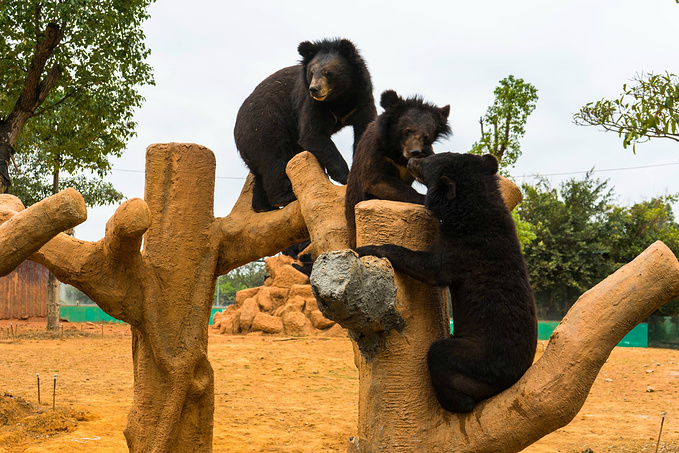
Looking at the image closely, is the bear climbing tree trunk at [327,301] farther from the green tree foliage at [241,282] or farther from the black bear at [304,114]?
the green tree foliage at [241,282]

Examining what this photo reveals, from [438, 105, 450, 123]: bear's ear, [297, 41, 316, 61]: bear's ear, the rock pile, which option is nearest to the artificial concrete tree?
[438, 105, 450, 123]: bear's ear

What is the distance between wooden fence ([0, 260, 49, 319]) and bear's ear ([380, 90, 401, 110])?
19181mm

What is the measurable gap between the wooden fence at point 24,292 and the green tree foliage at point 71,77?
28.9 ft

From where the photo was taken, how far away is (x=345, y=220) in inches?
141

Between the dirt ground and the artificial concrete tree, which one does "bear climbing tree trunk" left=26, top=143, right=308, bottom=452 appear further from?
the dirt ground

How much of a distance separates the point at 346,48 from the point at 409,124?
1147 millimetres

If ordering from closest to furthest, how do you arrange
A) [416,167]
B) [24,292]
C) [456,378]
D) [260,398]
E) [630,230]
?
[456,378], [416,167], [260,398], [24,292], [630,230]

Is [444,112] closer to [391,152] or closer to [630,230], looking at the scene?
[391,152]

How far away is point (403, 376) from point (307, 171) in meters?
1.63

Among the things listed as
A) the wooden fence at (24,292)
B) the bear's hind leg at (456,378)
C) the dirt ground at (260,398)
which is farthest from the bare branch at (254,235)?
the wooden fence at (24,292)

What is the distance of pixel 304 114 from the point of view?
412cm

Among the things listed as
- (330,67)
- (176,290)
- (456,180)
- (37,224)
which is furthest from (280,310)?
(456,180)

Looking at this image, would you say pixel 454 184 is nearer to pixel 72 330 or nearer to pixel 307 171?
pixel 307 171

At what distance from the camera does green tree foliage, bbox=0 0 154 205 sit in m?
10.1
